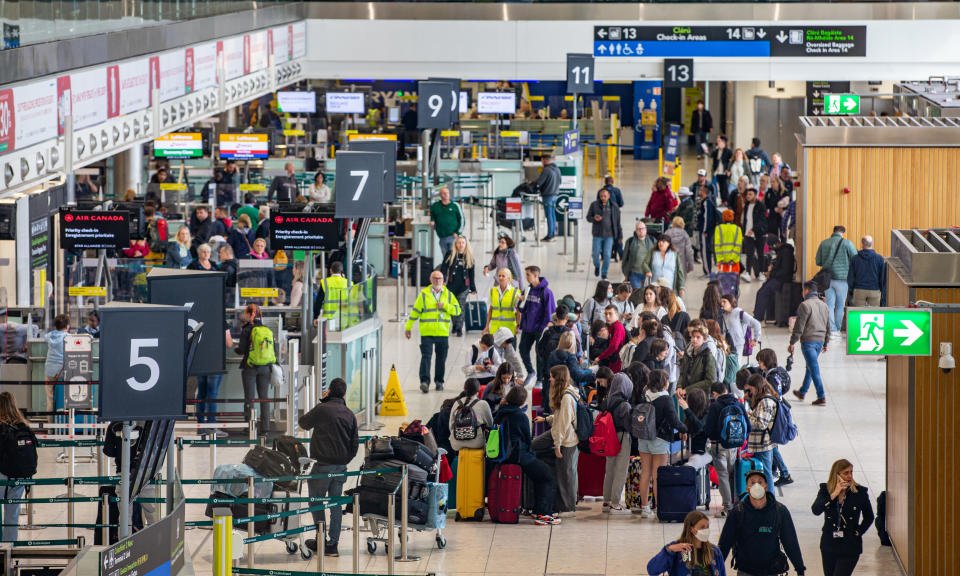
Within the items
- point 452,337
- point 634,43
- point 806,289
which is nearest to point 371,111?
point 634,43

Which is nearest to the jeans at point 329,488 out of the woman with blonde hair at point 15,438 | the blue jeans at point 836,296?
the woman with blonde hair at point 15,438

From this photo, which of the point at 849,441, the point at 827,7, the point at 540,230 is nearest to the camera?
the point at 849,441

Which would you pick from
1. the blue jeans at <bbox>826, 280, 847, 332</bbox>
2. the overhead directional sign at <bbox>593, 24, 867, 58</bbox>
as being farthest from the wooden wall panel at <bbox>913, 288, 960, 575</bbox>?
the overhead directional sign at <bbox>593, 24, 867, 58</bbox>

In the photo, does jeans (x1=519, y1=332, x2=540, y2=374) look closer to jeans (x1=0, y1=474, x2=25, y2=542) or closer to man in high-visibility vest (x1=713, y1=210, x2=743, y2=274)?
man in high-visibility vest (x1=713, y1=210, x2=743, y2=274)

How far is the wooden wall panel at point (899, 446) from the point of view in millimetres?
10891

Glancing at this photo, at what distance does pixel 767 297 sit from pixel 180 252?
7.90 m

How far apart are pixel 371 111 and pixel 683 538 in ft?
104

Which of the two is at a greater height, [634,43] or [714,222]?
[634,43]

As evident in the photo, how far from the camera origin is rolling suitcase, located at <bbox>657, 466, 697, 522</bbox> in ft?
40.3

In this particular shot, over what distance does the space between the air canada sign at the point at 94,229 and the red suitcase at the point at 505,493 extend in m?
6.47

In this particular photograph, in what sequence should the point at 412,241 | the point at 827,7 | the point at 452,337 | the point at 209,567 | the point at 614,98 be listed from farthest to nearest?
the point at 614,98 < the point at 827,7 < the point at 412,241 < the point at 452,337 < the point at 209,567

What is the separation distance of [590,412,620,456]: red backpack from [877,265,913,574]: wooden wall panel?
2236mm

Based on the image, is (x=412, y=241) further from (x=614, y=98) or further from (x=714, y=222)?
(x=614, y=98)

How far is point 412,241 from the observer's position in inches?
901
